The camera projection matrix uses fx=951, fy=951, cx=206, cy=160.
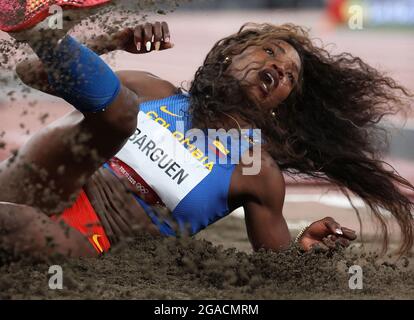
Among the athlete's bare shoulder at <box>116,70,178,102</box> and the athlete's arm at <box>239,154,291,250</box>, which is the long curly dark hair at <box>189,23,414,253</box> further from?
the athlete's arm at <box>239,154,291,250</box>

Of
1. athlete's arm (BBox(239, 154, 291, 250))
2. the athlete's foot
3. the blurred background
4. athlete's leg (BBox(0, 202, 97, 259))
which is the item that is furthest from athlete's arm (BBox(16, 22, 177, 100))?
the blurred background

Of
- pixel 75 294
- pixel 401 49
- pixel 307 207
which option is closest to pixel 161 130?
pixel 75 294

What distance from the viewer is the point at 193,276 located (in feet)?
13.3

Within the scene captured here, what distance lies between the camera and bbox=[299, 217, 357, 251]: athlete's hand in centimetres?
416

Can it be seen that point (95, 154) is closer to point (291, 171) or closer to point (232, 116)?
point (232, 116)

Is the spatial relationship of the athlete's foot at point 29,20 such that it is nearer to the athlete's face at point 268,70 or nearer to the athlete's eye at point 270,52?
the athlete's face at point 268,70

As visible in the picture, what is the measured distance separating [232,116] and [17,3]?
1.31 meters

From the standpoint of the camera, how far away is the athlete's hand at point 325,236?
4.16 meters

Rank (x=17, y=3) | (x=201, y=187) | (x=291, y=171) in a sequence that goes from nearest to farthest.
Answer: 1. (x=17, y=3)
2. (x=201, y=187)
3. (x=291, y=171)

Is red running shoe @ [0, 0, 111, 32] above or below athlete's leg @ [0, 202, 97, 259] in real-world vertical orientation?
above

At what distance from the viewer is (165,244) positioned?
4.21 meters

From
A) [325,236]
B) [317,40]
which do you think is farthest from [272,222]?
[317,40]

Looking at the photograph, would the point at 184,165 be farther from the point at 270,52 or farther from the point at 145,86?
the point at 270,52

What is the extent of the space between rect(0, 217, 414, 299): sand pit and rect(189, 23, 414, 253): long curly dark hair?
0.51 m
